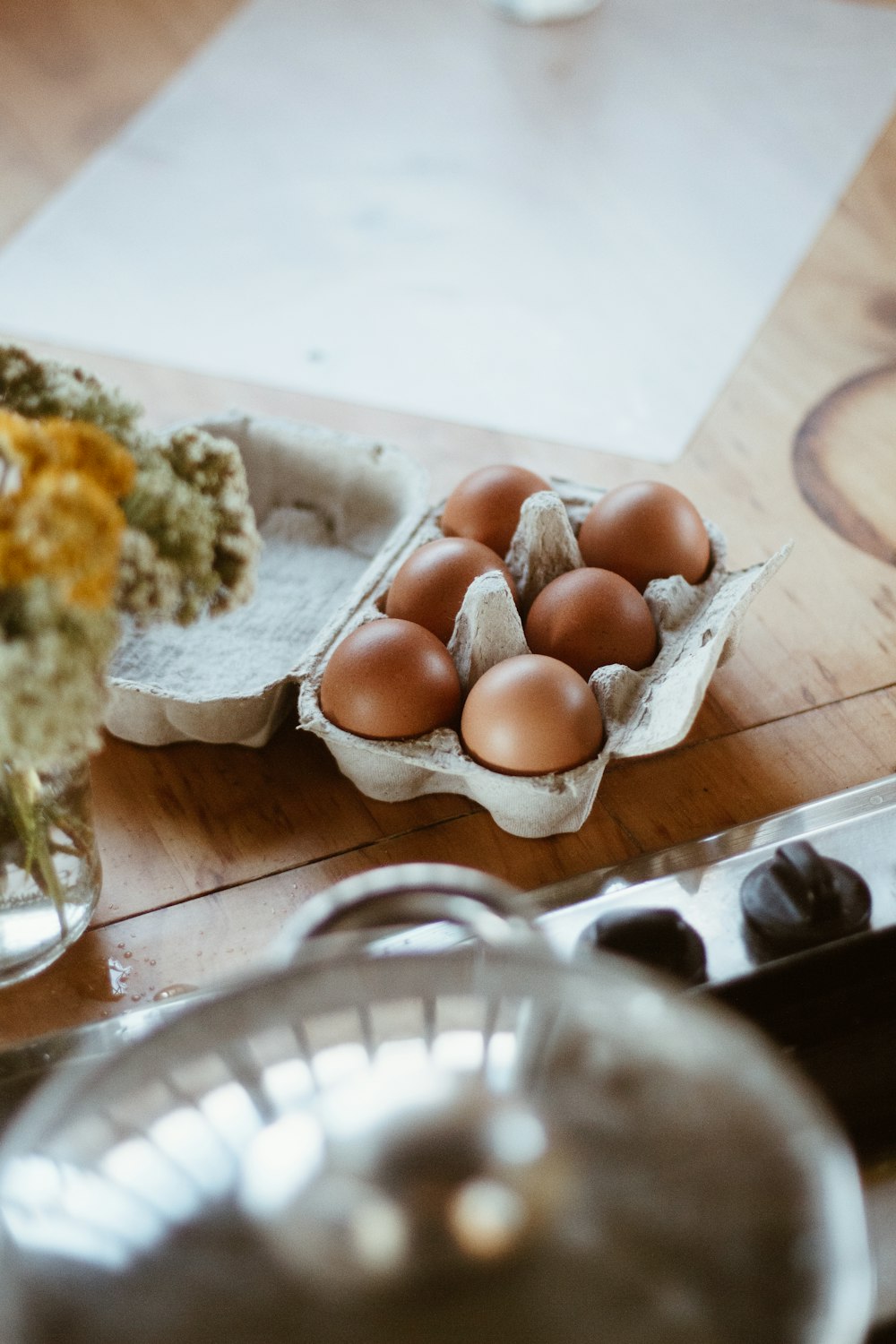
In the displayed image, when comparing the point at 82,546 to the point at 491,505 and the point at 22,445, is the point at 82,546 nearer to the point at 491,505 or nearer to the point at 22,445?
the point at 22,445

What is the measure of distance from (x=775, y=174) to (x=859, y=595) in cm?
69

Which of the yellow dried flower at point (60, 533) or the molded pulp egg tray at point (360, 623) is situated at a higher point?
the yellow dried flower at point (60, 533)

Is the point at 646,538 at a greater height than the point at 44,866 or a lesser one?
greater

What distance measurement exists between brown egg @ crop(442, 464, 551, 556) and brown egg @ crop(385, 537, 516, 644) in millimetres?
39

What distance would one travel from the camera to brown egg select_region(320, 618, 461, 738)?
628 mm

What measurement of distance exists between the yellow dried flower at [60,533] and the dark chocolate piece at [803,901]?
0.94 ft

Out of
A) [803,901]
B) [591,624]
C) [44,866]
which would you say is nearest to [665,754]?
[591,624]

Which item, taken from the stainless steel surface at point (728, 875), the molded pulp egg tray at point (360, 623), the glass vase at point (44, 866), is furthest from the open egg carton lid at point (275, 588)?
the stainless steel surface at point (728, 875)

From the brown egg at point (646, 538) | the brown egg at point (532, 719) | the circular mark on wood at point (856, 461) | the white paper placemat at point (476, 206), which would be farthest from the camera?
the white paper placemat at point (476, 206)

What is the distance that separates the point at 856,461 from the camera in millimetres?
930

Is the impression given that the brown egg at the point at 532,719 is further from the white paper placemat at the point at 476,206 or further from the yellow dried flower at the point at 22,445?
the white paper placemat at the point at 476,206

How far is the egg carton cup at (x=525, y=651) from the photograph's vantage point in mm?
619

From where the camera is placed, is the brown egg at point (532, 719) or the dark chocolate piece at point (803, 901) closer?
the dark chocolate piece at point (803, 901)

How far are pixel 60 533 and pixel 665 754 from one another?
415mm
